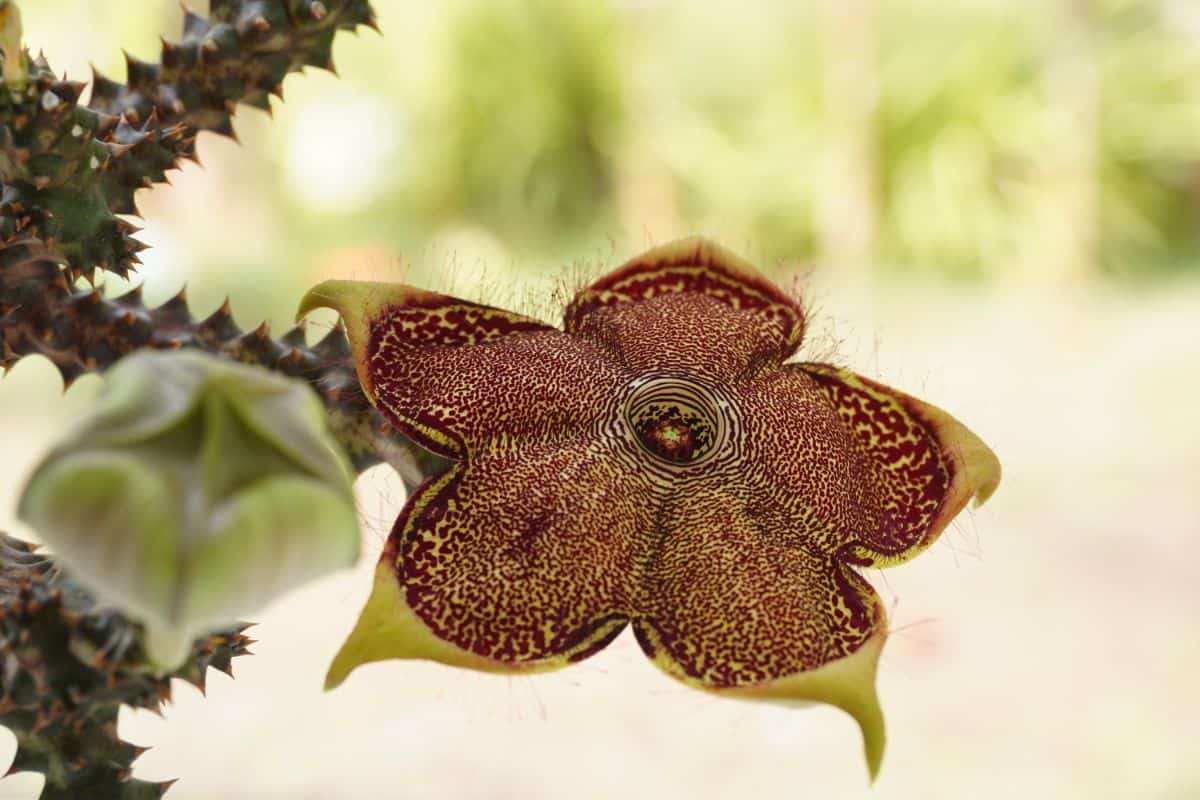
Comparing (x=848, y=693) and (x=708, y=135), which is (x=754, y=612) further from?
(x=708, y=135)

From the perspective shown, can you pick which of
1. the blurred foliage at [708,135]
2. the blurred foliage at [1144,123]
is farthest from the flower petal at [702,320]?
the blurred foliage at [1144,123]

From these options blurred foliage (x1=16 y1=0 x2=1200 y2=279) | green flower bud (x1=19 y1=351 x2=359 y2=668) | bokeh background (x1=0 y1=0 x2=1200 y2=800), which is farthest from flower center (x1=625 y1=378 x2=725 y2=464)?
blurred foliage (x1=16 y1=0 x2=1200 y2=279)

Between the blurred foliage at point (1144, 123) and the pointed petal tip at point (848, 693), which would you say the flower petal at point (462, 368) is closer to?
the pointed petal tip at point (848, 693)

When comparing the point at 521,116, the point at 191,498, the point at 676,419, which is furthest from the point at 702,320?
the point at 521,116

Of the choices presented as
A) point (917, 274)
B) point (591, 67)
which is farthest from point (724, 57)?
point (917, 274)

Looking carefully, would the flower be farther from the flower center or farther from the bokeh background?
the bokeh background

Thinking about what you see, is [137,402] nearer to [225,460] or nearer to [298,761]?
[225,460]
